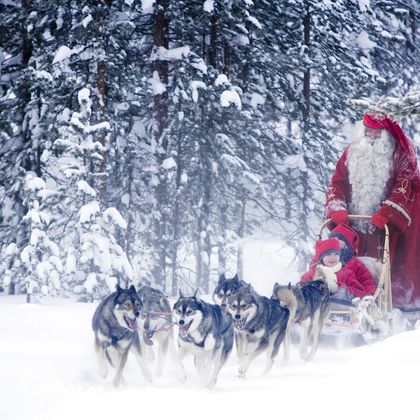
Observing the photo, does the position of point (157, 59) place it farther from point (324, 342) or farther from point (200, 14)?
point (324, 342)

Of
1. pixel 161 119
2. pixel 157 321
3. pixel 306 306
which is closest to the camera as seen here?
pixel 157 321

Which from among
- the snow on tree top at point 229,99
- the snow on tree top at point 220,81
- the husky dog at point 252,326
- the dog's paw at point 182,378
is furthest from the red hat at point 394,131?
the dog's paw at point 182,378

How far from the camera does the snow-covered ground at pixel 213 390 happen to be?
184 inches

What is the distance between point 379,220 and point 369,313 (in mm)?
1596

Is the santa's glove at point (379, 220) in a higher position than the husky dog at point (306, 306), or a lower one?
higher

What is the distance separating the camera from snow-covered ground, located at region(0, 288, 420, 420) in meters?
4.66

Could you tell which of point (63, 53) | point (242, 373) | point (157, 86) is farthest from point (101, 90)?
point (242, 373)

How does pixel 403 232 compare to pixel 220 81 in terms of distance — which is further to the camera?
pixel 220 81

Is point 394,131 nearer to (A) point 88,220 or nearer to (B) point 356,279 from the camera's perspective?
(B) point 356,279

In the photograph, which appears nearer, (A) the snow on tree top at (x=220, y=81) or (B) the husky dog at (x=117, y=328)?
(B) the husky dog at (x=117, y=328)

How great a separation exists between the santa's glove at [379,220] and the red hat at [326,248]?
75cm

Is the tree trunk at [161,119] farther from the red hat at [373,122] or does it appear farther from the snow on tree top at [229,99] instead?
the red hat at [373,122]

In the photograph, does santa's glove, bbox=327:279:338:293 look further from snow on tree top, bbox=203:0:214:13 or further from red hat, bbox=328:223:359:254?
snow on tree top, bbox=203:0:214:13

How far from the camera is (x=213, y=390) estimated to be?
5.80 meters
